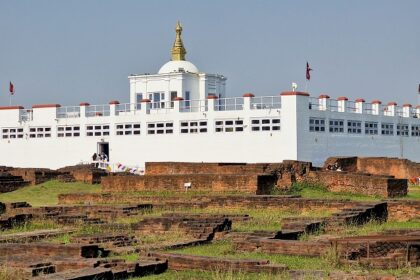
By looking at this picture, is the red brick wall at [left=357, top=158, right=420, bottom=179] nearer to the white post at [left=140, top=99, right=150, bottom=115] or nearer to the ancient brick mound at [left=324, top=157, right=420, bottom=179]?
the ancient brick mound at [left=324, top=157, right=420, bottom=179]

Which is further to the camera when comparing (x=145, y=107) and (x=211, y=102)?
(x=145, y=107)

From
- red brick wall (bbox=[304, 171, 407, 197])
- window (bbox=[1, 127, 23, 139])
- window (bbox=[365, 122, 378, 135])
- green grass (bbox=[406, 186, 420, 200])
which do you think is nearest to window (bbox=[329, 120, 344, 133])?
window (bbox=[365, 122, 378, 135])

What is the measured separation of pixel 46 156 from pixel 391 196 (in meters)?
29.0

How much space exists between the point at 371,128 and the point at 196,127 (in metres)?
9.70

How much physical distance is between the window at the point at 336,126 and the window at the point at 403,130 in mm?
6211

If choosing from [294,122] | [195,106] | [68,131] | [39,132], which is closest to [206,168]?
[294,122]

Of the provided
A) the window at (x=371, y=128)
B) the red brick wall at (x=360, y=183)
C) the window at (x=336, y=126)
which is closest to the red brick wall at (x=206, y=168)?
the red brick wall at (x=360, y=183)

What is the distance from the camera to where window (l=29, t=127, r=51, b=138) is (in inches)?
1965

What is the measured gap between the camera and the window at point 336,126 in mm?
44000

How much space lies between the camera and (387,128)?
48531mm

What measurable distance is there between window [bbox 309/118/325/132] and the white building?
72mm

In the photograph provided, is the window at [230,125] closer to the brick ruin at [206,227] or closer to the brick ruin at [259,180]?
the brick ruin at [206,227]

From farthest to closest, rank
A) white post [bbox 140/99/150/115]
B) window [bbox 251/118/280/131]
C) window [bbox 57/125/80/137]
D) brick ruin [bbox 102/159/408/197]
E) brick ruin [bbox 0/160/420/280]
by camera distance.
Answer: window [bbox 57/125/80/137] → white post [bbox 140/99/150/115] → window [bbox 251/118/280/131] → brick ruin [bbox 102/159/408/197] → brick ruin [bbox 0/160/420/280]

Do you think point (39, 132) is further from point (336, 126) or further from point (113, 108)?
point (336, 126)
